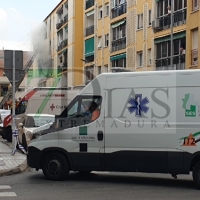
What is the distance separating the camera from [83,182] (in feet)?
36.3

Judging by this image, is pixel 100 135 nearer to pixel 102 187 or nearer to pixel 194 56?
pixel 102 187

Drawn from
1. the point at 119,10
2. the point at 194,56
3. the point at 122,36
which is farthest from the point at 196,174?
the point at 119,10

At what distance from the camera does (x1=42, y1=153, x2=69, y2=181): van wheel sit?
438 inches

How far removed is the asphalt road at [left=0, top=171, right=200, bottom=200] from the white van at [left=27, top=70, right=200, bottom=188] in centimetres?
37

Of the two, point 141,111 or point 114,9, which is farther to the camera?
point 114,9

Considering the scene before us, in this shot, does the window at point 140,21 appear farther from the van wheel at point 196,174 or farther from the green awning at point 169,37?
the van wheel at point 196,174

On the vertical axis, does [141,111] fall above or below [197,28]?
below

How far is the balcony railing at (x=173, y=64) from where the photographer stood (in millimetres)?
30502

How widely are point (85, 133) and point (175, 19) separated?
22.4m

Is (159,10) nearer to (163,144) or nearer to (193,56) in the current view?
(193,56)

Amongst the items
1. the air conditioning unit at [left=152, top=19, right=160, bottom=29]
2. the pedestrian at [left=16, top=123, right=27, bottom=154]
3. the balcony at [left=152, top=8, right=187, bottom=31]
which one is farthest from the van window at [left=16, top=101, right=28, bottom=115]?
the air conditioning unit at [left=152, top=19, right=160, bottom=29]

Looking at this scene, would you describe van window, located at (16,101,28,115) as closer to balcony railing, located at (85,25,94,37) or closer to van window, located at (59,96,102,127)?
van window, located at (59,96,102,127)

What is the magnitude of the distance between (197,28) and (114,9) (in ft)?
49.5

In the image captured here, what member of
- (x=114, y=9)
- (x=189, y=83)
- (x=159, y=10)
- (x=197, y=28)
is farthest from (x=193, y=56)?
(x=189, y=83)
